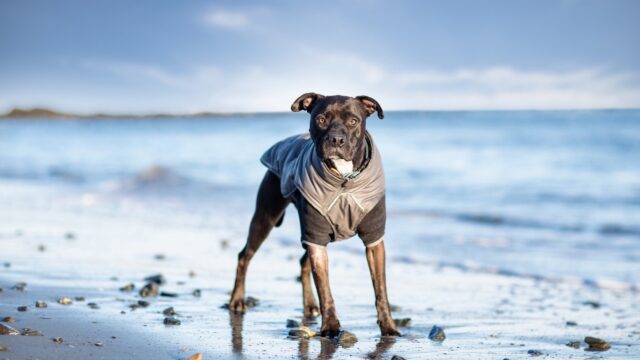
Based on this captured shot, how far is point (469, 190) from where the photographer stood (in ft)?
61.9

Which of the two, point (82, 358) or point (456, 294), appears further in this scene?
point (456, 294)

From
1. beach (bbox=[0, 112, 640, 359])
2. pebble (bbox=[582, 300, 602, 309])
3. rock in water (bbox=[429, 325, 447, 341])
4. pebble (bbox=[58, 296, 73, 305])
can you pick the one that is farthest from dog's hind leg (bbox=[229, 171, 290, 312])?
pebble (bbox=[582, 300, 602, 309])

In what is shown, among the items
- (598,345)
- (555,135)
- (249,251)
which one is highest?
(555,135)

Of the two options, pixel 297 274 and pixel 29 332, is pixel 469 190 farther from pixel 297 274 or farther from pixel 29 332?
pixel 29 332

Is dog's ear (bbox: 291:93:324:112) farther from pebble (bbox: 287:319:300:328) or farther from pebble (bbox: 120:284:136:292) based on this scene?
pebble (bbox: 120:284:136:292)

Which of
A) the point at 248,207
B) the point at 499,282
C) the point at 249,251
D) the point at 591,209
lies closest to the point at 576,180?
the point at 591,209

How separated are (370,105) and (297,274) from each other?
10.0ft

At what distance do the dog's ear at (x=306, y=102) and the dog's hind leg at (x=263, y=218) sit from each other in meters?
0.96

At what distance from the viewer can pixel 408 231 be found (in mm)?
12945

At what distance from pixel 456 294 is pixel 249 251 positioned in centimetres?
194

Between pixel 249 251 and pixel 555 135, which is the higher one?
pixel 555 135

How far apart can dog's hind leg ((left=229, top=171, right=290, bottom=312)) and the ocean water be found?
3178 millimetres

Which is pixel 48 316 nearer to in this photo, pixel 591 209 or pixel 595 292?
pixel 595 292

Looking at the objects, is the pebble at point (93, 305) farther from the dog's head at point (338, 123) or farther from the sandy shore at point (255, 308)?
the dog's head at point (338, 123)
